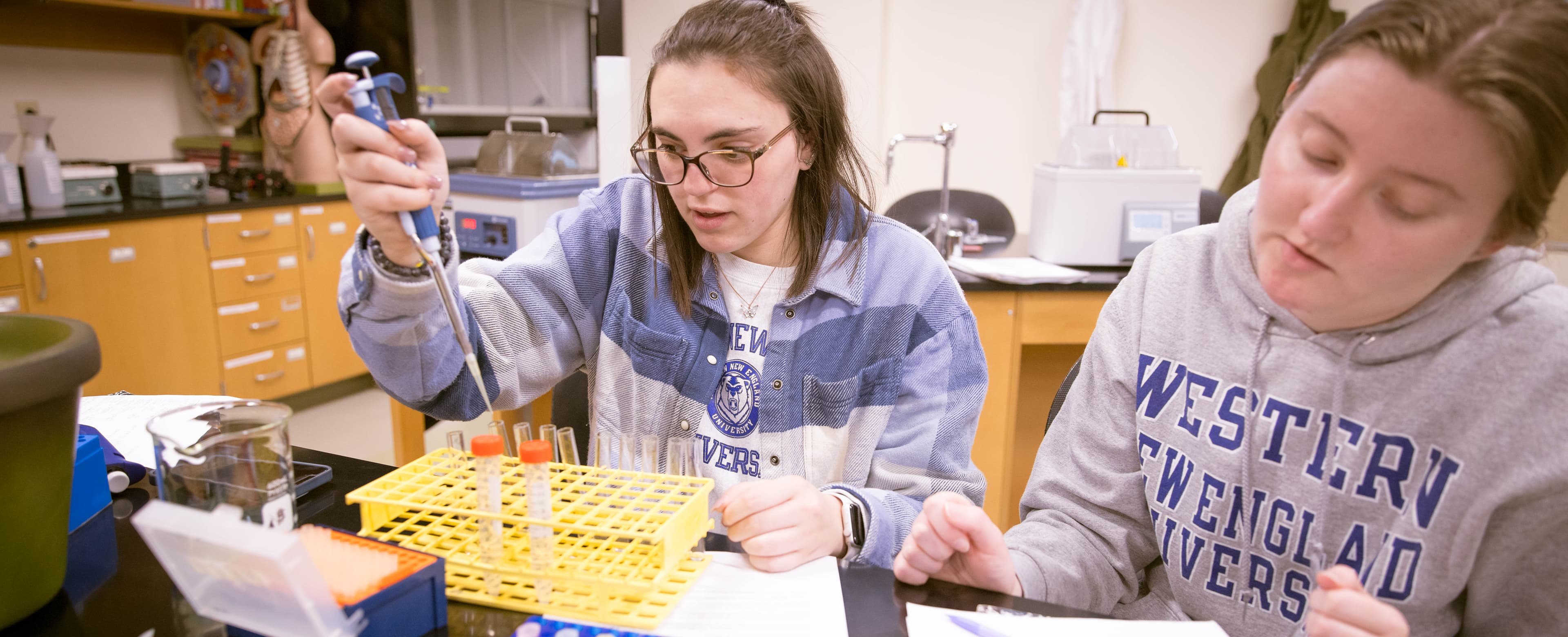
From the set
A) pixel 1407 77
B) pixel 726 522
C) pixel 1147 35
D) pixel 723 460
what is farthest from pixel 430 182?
pixel 1147 35

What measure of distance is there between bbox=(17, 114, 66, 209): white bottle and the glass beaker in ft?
9.94

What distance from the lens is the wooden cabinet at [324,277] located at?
3.51m

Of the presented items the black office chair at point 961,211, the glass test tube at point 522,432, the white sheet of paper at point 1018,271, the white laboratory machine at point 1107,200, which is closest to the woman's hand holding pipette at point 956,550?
the glass test tube at point 522,432

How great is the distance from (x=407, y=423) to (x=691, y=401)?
155 centimetres

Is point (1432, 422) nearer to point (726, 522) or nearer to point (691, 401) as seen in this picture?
point (726, 522)

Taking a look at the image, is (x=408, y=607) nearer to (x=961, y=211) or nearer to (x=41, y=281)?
(x=961, y=211)

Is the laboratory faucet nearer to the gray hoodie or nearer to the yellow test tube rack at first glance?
the gray hoodie

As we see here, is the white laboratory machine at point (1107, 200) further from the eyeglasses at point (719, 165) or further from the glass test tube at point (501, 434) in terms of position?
→ the glass test tube at point (501, 434)

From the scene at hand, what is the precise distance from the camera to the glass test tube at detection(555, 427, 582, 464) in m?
0.84

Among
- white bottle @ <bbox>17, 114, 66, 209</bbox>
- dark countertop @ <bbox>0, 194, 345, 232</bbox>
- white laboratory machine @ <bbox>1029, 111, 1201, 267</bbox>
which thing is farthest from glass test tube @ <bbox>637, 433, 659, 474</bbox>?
white bottle @ <bbox>17, 114, 66, 209</bbox>

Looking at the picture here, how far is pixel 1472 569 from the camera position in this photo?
2.63ft

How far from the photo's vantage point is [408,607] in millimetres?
632

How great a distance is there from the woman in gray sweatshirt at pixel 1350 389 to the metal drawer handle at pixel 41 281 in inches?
126

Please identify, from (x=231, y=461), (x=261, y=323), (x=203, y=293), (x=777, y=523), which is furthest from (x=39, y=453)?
(x=261, y=323)
